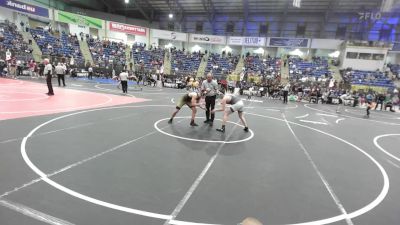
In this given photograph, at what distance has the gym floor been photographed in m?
3.48

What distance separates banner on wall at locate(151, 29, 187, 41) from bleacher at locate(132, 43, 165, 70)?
2.95m

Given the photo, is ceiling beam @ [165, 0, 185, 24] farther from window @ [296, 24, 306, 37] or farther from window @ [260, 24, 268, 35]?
window @ [296, 24, 306, 37]

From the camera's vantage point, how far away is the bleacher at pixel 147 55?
112 ft

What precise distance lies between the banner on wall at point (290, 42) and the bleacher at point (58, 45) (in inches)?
952

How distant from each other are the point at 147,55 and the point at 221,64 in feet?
32.2

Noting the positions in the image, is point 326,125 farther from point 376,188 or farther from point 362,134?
point 376,188

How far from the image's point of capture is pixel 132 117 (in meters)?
9.27

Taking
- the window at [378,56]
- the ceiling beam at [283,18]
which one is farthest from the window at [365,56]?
the ceiling beam at [283,18]

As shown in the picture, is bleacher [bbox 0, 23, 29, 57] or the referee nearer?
the referee

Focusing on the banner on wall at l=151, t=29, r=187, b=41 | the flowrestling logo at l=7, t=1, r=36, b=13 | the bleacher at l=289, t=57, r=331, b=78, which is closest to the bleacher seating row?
the bleacher at l=289, t=57, r=331, b=78

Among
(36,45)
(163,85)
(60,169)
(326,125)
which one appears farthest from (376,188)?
(36,45)

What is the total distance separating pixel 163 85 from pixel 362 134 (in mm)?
18578

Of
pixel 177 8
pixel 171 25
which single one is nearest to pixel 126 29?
pixel 171 25

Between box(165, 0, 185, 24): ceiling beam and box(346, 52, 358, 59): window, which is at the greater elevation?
box(165, 0, 185, 24): ceiling beam
